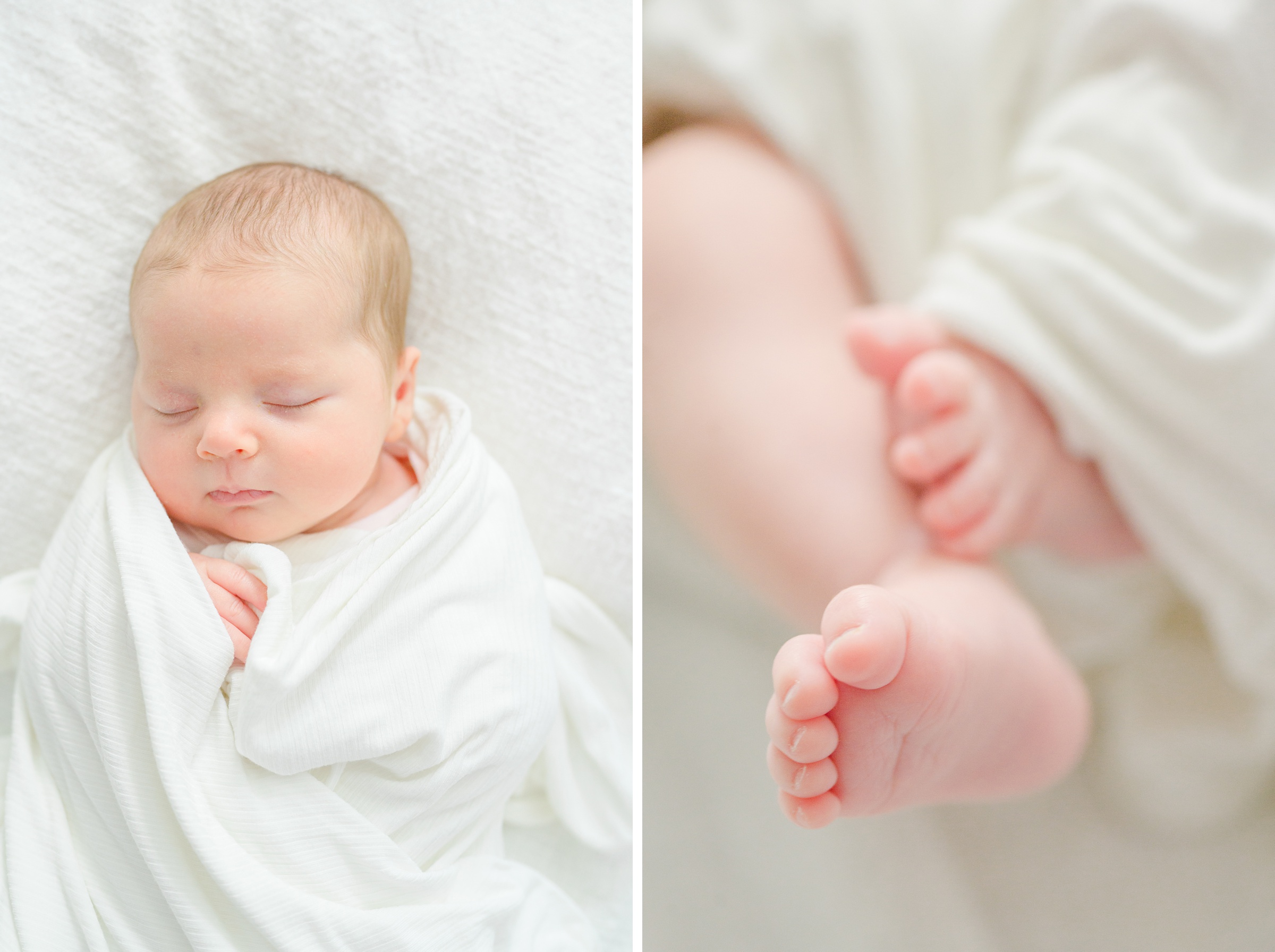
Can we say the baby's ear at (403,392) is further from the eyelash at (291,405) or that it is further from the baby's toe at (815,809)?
the baby's toe at (815,809)

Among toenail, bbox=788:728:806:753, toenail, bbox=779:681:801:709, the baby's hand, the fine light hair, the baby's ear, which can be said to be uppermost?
the fine light hair

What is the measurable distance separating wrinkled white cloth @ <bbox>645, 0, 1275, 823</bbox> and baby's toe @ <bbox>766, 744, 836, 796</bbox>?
10.8 inches

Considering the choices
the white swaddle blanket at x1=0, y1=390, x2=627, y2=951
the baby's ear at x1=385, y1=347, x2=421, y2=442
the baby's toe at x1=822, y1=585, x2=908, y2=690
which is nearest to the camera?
→ the baby's toe at x1=822, y1=585, x2=908, y2=690

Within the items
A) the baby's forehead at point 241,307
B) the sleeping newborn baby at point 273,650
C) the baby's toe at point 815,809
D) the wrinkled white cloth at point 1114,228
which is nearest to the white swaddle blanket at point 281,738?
the sleeping newborn baby at point 273,650

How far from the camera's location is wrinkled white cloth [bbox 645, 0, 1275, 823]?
68 centimetres

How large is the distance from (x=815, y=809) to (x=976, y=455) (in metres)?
0.28

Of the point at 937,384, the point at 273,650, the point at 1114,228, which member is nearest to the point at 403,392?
the point at 273,650

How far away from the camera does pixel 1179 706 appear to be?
0.74 m

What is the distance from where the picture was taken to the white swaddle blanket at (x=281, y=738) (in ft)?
2.16

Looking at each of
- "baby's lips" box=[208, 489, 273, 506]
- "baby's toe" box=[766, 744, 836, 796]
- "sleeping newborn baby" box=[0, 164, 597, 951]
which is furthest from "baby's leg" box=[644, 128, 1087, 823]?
"baby's lips" box=[208, 489, 273, 506]

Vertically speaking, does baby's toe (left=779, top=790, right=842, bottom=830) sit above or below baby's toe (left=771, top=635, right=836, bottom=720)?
below

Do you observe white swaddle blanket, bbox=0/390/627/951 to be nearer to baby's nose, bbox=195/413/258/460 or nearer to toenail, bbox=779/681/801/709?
baby's nose, bbox=195/413/258/460

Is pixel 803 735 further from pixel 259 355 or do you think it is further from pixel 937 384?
pixel 259 355

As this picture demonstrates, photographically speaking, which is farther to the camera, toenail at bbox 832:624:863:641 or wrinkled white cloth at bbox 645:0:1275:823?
wrinkled white cloth at bbox 645:0:1275:823
